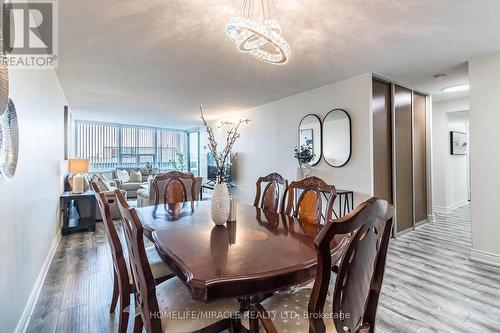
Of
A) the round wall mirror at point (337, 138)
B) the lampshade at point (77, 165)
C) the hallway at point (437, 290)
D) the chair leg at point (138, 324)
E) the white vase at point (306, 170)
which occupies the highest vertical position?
the round wall mirror at point (337, 138)

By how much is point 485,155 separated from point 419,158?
60.7 inches

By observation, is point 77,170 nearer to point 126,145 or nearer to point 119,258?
point 119,258

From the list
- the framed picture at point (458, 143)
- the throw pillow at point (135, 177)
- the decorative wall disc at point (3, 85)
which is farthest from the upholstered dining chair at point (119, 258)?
the throw pillow at point (135, 177)

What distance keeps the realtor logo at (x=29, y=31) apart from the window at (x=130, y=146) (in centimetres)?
635

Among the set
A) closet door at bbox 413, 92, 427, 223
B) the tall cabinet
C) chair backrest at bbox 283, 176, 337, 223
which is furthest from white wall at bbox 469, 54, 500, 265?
chair backrest at bbox 283, 176, 337, 223

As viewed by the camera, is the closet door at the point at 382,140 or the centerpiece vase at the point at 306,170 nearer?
the closet door at the point at 382,140

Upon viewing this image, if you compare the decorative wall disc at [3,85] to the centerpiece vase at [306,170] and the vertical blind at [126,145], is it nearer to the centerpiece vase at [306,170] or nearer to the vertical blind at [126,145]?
the centerpiece vase at [306,170]

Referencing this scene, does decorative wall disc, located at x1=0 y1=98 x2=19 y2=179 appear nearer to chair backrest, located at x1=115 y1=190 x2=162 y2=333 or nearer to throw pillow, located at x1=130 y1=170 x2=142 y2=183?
chair backrest, located at x1=115 y1=190 x2=162 y2=333

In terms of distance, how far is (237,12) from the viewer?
202 cm

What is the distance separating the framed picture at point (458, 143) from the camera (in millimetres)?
5586

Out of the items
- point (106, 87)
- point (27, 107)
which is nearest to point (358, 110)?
point (27, 107)

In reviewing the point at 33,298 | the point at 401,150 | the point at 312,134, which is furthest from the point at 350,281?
the point at 401,150

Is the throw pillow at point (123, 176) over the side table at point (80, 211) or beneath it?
over

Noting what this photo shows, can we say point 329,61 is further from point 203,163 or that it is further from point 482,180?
point 203,163
